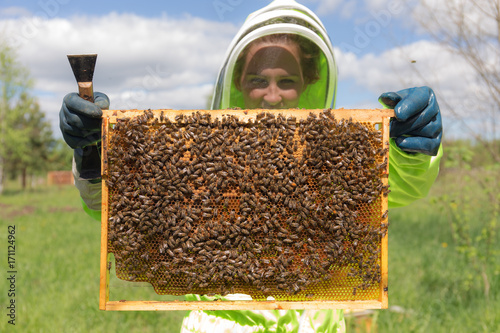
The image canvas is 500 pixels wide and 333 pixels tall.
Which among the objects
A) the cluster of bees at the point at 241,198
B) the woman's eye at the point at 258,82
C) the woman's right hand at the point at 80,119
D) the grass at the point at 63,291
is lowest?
Answer: the grass at the point at 63,291

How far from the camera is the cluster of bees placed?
3.00 metres

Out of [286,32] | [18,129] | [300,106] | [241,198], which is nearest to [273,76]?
[286,32]

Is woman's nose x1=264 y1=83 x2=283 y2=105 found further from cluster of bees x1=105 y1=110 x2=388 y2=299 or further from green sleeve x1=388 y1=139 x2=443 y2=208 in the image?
green sleeve x1=388 y1=139 x2=443 y2=208

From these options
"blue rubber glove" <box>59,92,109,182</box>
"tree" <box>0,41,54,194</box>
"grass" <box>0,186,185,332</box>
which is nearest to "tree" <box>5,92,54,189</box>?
"tree" <box>0,41,54,194</box>

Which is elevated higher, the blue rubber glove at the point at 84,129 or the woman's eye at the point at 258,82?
the woman's eye at the point at 258,82

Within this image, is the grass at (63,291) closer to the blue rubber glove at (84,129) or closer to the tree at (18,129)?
the blue rubber glove at (84,129)

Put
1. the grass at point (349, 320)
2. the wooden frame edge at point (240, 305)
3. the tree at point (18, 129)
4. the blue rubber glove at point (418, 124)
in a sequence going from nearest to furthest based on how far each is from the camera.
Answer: the wooden frame edge at point (240, 305) < the blue rubber glove at point (418, 124) < the grass at point (349, 320) < the tree at point (18, 129)

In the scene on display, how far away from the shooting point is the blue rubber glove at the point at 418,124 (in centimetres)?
316

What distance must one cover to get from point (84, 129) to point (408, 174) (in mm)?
2979

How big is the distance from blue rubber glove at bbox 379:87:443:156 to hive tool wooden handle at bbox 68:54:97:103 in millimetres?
2518

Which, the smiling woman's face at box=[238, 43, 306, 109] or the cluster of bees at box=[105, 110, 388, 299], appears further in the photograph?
the smiling woman's face at box=[238, 43, 306, 109]

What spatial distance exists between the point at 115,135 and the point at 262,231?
57.7 inches

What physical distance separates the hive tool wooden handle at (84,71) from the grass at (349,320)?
5.56 metres

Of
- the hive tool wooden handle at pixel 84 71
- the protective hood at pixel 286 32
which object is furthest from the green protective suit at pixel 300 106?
the hive tool wooden handle at pixel 84 71
